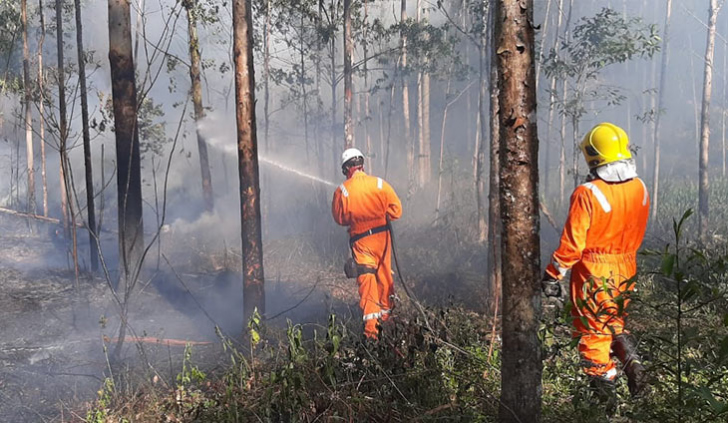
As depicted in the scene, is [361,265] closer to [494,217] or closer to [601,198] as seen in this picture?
[494,217]

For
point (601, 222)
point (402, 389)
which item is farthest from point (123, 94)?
point (601, 222)

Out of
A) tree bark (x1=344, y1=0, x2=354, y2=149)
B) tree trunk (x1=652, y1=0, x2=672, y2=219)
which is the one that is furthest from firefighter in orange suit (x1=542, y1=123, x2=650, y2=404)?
tree trunk (x1=652, y1=0, x2=672, y2=219)

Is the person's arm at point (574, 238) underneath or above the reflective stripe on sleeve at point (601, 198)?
underneath

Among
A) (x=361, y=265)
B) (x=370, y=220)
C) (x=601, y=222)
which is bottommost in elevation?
(x=361, y=265)

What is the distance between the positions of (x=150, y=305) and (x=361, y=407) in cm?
584

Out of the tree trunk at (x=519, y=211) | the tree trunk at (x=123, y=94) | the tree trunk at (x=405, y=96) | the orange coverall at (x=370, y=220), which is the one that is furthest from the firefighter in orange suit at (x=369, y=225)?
the tree trunk at (x=405, y=96)

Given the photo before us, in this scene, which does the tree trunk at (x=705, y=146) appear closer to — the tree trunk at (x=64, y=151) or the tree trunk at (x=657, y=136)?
the tree trunk at (x=657, y=136)

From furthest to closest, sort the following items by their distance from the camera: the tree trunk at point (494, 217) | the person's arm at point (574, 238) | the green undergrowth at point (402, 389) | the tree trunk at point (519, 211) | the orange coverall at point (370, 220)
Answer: the tree trunk at point (494, 217) → the orange coverall at point (370, 220) → the person's arm at point (574, 238) → the green undergrowth at point (402, 389) → the tree trunk at point (519, 211)

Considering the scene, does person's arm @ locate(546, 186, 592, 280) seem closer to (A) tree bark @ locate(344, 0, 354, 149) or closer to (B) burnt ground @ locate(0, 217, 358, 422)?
(B) burnt ground @ locate(0, 217, 358, 422)

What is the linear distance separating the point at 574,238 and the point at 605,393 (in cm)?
92

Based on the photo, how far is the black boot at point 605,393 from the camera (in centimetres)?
267

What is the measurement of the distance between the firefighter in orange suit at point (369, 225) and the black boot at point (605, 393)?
8.31ft

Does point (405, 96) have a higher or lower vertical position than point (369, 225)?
higher

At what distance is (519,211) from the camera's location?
232 centimetres
